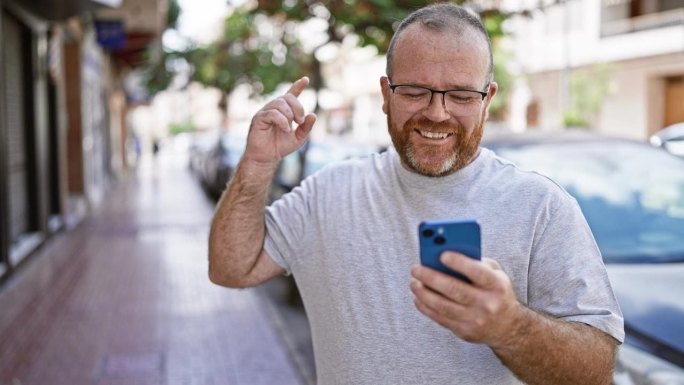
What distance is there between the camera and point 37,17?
37.2 ft

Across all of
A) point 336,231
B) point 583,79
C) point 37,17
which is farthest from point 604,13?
point 336,231

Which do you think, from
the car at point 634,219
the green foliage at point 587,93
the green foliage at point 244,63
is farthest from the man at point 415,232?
the green foliage at point 587,93

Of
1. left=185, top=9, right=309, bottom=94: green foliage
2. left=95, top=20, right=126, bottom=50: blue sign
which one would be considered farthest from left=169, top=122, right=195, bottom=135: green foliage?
left=95, top=20, right=126, bottom=50: blue sign

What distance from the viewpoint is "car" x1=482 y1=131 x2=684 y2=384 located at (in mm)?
3053

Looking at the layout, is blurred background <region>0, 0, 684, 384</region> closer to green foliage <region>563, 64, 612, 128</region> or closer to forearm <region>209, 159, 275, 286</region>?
green foliage <region>563, 64, 612, 128</region>

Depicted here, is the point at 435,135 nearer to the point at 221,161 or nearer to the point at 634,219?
the point at 634,219

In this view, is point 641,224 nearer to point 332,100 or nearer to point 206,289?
point 206,289

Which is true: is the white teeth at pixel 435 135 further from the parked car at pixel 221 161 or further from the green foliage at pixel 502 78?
the green foliage at pixel 502 78

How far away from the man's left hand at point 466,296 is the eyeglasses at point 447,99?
1.77ft

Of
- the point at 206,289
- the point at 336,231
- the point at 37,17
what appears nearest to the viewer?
the point at 336,231

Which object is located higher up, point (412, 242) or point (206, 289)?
point (412, 242)

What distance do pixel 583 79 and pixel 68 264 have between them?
24.7m

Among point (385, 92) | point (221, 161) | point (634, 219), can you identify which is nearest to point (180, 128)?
point (221, 161)

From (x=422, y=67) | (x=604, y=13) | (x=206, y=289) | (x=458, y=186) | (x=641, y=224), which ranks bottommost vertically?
(x=206, y=289)
